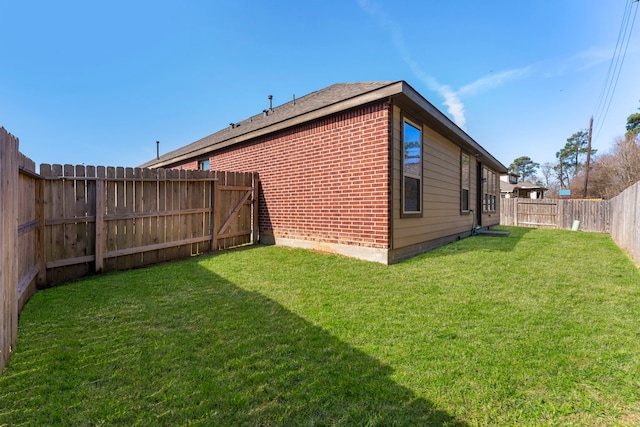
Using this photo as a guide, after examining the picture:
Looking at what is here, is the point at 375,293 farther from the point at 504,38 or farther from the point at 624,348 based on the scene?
the point at 504,38

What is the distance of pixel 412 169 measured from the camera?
609 cm

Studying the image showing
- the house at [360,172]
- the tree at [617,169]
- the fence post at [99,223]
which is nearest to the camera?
the fence post at [99,223]

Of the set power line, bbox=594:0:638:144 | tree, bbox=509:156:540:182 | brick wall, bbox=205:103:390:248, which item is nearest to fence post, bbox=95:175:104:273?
brick wall, bbox=205:103:390:248

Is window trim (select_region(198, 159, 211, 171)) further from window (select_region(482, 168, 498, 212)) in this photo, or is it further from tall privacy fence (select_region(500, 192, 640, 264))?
tall privacy fence (select_region(500, 192, 640, 264))

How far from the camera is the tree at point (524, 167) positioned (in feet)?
172

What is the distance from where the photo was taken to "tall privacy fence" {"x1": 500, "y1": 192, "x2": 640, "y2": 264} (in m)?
8.43

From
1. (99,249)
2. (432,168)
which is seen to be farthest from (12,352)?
(432,168)

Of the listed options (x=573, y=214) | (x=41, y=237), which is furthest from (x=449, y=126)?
(x=573, y=214)

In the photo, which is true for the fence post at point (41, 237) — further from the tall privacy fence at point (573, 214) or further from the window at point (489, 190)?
the window at point (489, 190)

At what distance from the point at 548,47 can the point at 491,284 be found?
1268 centimetres

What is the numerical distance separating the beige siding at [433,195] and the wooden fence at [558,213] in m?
8.17

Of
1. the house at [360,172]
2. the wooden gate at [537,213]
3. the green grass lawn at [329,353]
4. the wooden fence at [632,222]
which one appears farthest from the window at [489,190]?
the green grass lawn at [329,353]

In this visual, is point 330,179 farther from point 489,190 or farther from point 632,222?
point 489,190

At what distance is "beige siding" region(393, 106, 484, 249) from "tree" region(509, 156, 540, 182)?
5448cm
